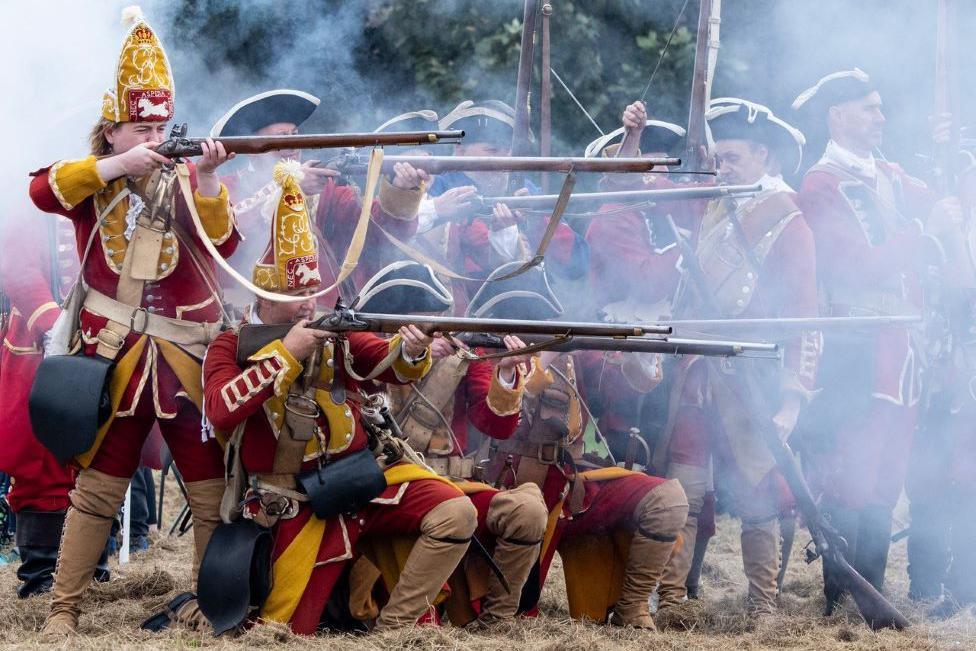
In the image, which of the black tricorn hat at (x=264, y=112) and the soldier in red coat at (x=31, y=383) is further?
the soldier in red coat at (x=31, y=383)

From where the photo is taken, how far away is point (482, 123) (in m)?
6.55

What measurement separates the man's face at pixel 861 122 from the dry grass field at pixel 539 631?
2129 mm

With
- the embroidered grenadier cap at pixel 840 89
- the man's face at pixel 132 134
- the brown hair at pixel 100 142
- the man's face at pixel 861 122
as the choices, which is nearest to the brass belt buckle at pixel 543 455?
the man's face at pixel 132 134

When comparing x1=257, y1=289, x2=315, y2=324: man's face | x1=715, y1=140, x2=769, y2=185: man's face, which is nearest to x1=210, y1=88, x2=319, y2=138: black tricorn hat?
x1=257, y1=289, x2=315, y2=324: man's face

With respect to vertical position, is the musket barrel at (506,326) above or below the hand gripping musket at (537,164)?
below

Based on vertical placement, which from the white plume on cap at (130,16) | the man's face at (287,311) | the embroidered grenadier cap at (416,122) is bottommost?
the man's face at (287,311)

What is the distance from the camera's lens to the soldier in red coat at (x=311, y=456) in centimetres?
478

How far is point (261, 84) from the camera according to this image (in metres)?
7.80

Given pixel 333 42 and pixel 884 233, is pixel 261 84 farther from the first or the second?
pixel 884 233

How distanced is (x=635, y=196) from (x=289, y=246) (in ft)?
5.71

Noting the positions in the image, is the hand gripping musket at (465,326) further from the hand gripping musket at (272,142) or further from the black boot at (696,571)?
the black boot at (696,571)

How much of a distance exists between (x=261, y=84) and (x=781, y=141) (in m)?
3.02

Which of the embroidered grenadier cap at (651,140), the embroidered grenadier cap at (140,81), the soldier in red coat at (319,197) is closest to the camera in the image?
the embroidered grenadier cap at (140,81)

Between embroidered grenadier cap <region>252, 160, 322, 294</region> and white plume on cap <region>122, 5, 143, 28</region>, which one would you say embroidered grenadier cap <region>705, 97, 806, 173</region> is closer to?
embroidered grenadier cap <region>252, 160, 322, 294</region>
